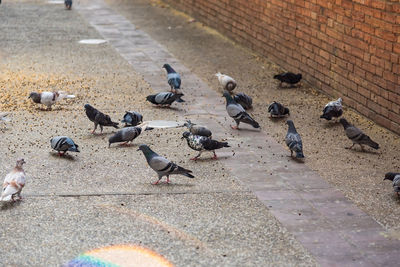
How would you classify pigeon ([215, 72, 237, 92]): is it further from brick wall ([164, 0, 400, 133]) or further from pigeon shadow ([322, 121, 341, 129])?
pigeon shadow ([322, 121, 341, 129])

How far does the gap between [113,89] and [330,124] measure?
12.6 ft

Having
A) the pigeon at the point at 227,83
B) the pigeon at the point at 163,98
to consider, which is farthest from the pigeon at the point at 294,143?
the pigeon at the point at 227,83

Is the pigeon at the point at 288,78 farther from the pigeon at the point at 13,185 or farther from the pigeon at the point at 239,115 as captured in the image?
the pigeon at the point at 13,185

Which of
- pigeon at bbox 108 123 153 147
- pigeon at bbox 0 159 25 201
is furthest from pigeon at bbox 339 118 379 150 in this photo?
pigeon at bbox 0 159 25 201

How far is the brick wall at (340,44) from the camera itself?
1000 centimetres

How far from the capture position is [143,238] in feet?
21.3

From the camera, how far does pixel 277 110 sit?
34.1 feet

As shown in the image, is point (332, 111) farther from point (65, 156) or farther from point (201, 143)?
point (65, 156)

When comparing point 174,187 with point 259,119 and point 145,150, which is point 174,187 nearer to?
point 145,150

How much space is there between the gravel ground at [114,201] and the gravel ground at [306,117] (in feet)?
3.98

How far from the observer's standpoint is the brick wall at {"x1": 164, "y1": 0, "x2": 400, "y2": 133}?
10000 mm

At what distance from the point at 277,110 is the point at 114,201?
3.74 meters

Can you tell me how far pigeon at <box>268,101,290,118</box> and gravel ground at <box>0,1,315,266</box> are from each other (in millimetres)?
1429

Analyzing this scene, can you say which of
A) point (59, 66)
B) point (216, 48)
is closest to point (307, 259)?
point (59, 66)
